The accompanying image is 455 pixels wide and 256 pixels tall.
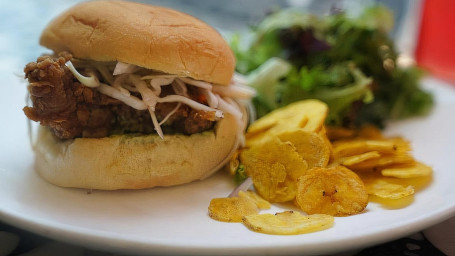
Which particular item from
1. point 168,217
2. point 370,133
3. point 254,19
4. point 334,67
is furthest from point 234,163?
point 254,19

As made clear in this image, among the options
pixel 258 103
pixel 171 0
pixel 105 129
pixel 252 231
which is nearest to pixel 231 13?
pixel 171 0

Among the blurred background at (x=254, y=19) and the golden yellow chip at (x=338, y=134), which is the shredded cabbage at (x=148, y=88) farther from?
the blurred background at (x=254, y=19)

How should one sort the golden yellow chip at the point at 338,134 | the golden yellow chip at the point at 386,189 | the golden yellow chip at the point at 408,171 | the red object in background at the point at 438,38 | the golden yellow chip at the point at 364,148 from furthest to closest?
1. the red object in background at the point at 438,38
2. the golden yellow chip at the point at 338,134
3. the golden yellow chip at the point at 364,148
4. the golden yellow chip at the point at 408,171
5. the golden yellow chip at the point at 386,189

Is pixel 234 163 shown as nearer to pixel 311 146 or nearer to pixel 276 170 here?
pixel 276 170

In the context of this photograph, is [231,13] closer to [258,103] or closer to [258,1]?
[258,1]

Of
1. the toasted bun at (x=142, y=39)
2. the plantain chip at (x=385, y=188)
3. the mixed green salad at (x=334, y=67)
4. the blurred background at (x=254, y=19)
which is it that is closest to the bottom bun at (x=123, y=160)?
the toasted bun at (x=142, y=39)

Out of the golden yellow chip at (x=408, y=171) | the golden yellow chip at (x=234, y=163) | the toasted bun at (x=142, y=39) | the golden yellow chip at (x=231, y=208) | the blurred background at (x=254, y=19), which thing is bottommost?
the blurred background at (x=254, y=19)

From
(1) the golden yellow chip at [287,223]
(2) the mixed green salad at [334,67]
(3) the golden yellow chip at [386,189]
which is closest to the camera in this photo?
(1) the golden yellow chip at [287,223]

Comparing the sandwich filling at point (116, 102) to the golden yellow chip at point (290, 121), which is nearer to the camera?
the sandwich filling at point (116, 102)
